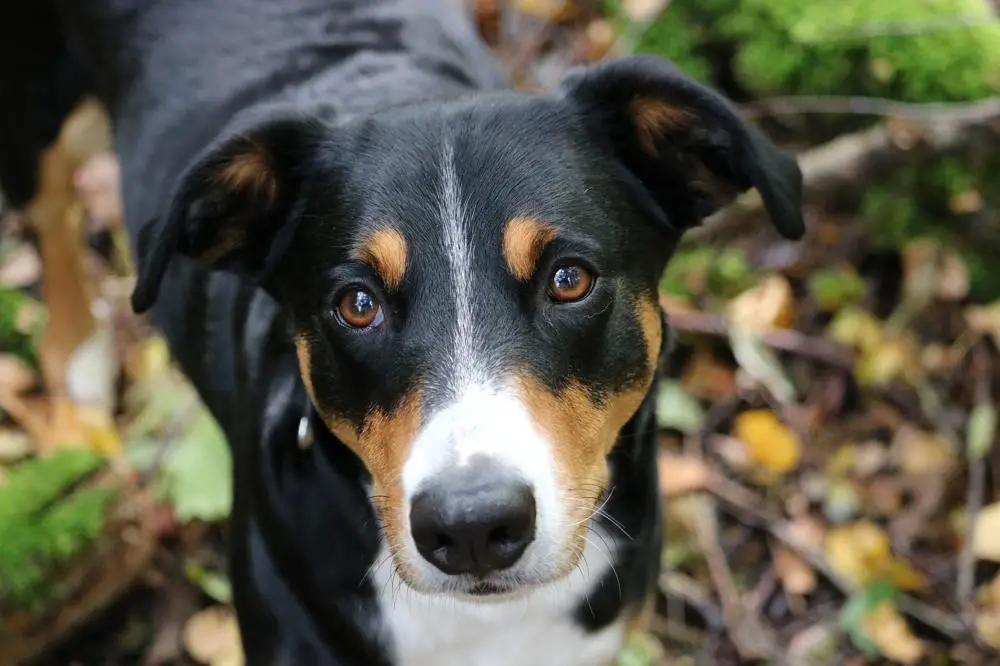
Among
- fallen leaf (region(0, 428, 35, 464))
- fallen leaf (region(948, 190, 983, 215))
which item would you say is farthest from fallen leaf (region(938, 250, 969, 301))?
fallen leaf (region(0, 428, 35, 464))

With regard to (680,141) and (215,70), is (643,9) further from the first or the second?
(680,141)

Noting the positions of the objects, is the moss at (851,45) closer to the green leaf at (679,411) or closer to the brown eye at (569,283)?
the green leaf at (679,411)

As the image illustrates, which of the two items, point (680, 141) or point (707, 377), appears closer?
point (680, 141)

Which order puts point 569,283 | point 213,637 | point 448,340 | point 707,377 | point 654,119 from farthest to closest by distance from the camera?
1. point 707,377
2. point 213,637
3. point 654,119
4. point 569,283
5. point 448,340

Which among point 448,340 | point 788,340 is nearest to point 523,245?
point 448,340

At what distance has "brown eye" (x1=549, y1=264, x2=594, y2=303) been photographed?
2.05m

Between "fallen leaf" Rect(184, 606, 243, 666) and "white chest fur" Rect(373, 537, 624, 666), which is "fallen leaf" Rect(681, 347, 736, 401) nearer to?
"white chest fur" Rect(373, 537, 624, 666)

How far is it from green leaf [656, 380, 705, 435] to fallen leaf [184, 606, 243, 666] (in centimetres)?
154

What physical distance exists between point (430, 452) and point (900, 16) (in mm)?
2854

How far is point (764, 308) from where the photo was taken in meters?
3.94

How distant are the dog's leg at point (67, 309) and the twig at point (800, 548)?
2159 millimetres

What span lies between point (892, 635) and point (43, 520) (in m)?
2.47

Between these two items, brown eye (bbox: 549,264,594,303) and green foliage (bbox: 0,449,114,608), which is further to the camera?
green foliage (bbox: 0,449,114,608)

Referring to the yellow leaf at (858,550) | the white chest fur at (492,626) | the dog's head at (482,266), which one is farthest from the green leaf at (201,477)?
the yellow leaf at (858,550)
